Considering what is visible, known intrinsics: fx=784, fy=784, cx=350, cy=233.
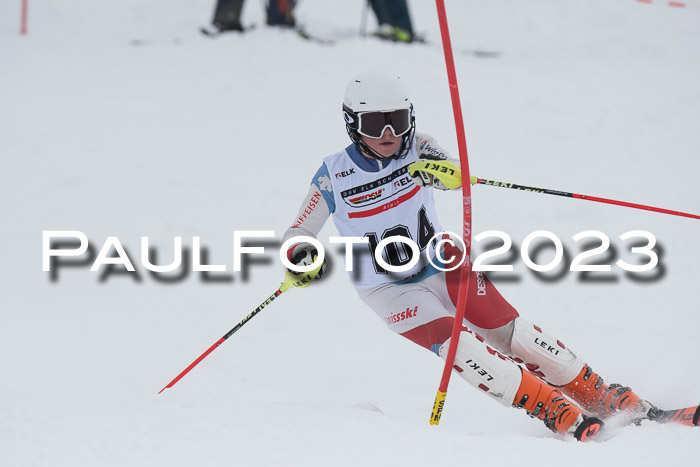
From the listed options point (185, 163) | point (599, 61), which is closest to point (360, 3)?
point (599, 61)

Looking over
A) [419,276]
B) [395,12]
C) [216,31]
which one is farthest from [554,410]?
[216,31]

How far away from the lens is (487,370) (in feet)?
11.1

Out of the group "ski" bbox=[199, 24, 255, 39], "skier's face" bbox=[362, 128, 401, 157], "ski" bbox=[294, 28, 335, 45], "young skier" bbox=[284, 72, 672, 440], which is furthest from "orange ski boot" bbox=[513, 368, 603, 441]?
"ski" bbox=[199, 24, 255, 39]

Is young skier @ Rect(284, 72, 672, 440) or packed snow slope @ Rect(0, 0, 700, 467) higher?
young skier @ Rect(284, 72, 672, 440)

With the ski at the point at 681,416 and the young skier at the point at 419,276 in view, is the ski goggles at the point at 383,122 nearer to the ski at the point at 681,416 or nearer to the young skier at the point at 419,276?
the young skier at the point at 419,276

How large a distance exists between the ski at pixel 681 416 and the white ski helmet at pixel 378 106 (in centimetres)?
174

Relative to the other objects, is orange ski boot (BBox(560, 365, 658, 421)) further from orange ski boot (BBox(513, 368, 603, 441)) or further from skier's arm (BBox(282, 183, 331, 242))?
skier's arm (BBox(282, 183, 331, 242))

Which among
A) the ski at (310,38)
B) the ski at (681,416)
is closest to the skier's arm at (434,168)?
the ski at (681,416)

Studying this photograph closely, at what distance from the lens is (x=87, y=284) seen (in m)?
5.81

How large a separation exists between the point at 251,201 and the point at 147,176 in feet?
3.52

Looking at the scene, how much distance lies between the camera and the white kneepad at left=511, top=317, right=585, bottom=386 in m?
3.64

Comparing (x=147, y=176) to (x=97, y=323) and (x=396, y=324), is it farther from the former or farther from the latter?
(x=396, y=324)

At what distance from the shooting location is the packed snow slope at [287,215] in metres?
3.25

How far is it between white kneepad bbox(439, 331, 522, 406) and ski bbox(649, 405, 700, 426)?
2.29 ft
